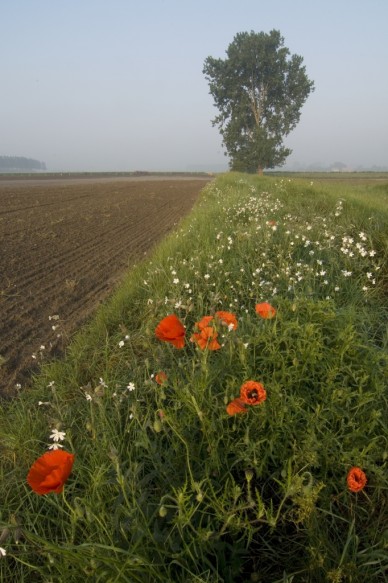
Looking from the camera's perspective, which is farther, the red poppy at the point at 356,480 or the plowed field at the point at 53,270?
the plowed field at the point at 53,270

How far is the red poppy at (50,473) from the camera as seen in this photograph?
1015 mm

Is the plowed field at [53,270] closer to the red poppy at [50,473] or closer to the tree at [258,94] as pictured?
the red poppy at [50,473]

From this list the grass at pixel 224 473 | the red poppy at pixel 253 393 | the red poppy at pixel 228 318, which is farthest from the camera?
the red poppy at pixel 228 318

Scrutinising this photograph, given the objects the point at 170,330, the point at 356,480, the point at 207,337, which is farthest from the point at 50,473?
the point at 356,480

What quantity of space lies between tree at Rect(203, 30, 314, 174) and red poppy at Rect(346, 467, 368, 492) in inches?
1453

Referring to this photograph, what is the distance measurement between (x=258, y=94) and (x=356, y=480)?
1620 inches

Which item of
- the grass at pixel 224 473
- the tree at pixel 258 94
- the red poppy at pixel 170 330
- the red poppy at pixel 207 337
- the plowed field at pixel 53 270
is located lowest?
the plowed field at pixel 53 270

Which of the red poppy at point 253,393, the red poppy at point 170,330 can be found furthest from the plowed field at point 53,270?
the red poppy at point 253,393

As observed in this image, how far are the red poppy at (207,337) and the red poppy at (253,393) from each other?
249mm

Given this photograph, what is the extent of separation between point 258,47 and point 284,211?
36539 mm

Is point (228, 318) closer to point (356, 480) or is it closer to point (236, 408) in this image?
point (236, 408)

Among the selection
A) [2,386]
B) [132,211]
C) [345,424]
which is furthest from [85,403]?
[132,211]

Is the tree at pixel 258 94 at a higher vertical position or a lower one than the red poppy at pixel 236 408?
higher

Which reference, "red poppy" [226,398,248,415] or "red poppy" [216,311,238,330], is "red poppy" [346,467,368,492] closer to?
"red poppy" [226,398,248,415]
